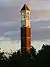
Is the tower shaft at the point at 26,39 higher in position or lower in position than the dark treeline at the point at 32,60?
higher

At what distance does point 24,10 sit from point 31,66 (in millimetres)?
15321

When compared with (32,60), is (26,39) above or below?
above

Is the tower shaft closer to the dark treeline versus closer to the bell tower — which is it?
the bell tower

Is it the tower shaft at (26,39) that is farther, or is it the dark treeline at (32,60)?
the tower shaft at (26,39)

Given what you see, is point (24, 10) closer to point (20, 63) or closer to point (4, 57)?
point (4, 57)

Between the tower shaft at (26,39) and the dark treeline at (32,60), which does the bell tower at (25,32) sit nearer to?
the tower shaft at (26,39)

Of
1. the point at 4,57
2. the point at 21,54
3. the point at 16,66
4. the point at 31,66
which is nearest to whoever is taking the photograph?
the point at 31,66

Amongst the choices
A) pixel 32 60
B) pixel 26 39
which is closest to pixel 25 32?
pixel 26 39

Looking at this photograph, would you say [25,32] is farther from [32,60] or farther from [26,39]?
[32,60]

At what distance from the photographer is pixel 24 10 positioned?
54188 mm

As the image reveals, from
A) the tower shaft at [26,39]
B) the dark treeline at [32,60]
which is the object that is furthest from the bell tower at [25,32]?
the dark treeline at [32,60]

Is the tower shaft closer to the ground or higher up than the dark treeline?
higher up

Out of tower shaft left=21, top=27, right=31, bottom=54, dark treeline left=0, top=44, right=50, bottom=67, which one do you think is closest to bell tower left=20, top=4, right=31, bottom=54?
tower shaft left=21, top=27, right=31, bottom=54

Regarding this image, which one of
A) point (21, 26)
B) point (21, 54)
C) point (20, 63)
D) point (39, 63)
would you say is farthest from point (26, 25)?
point (39, 63)
